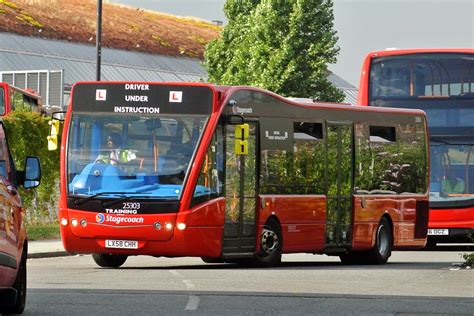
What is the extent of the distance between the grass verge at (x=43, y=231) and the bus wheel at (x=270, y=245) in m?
10.9

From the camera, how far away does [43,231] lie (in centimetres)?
3678

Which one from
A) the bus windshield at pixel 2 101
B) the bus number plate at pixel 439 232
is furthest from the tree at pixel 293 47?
the bus number plate at pixel 439 232

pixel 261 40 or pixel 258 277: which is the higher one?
pixel 261 40

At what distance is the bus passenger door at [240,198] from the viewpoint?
2405cm

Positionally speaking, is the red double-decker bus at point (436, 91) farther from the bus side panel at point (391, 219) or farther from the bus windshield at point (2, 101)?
the bus windshield at point (2, 101)

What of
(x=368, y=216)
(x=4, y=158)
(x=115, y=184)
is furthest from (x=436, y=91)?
(x=4, y=158)

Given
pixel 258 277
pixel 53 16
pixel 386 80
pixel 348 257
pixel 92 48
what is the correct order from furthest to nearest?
pixel 53 16 < pixel 92 48 < pixel 386 80 < pixel 348 257 < pixel 258 277

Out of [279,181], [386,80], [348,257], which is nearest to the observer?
[279,181]

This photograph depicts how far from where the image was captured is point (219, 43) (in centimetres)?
8075

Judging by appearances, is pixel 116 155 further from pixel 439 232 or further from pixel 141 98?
pixel 439 232

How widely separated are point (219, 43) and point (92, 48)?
11027 mm

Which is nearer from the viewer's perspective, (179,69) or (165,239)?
(165,239)

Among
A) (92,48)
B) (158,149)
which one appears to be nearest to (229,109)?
→ (158,149)

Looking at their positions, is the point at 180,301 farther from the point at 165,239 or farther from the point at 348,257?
the point at 348,257
